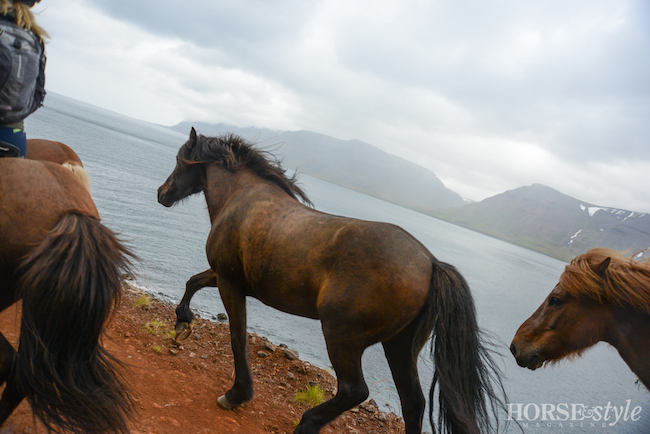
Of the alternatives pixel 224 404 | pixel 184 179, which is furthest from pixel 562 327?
pixel 184 179

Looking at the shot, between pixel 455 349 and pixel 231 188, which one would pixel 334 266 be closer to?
pixel 455 349

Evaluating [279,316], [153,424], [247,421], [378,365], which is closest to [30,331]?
[153,424]

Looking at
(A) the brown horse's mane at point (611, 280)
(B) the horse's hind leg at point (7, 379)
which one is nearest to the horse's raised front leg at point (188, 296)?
(B) the horse's hind leg at point (7, 379)

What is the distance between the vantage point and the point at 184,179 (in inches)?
218

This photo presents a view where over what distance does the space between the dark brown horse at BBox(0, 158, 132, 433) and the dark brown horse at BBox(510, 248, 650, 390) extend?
3570mm

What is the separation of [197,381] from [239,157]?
10.1 feet

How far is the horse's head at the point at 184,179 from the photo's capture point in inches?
214

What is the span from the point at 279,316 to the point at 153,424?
7521 mm

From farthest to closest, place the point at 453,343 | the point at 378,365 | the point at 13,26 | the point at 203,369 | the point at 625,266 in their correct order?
the point at 378,365
the point at 203,369
the point at 453,343
the point at 625,266
the point at 13,26

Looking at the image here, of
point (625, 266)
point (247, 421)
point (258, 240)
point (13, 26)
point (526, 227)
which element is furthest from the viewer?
point (526, 227)

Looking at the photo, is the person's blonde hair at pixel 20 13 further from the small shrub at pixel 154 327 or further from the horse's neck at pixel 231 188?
the small shrub at pixel 154 327

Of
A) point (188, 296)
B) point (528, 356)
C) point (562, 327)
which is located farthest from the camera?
point (188, 296)

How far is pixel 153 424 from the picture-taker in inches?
141

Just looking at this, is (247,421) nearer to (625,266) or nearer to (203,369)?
(203,369)
